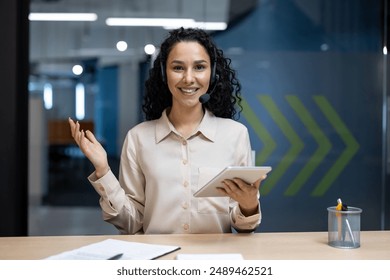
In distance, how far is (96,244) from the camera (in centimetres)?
155

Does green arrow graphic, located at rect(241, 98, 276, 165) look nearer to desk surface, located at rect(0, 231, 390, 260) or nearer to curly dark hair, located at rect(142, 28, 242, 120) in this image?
curly dark hair, located at rect(142, 28, 242, 120)

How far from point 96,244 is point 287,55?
2.22 m

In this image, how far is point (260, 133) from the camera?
3.32m

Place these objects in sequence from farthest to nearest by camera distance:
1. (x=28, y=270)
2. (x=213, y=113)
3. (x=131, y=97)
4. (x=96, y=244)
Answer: (x=131, y=97), (x=213, y=113), (x=96, y=244), (x=28, y=270)

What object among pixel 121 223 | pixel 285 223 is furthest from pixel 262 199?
pixel 121 223

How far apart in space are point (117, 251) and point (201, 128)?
71 cm

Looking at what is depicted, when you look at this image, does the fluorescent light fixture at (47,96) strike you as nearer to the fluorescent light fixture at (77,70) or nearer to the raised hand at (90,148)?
the fluorescent light fixture at (77,70)

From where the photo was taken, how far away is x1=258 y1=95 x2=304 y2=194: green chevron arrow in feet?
10.9

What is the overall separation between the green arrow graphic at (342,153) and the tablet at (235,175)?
190 centimetres

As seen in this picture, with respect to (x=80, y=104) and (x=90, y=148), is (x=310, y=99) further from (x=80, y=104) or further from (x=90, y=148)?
(x=90, y=148)

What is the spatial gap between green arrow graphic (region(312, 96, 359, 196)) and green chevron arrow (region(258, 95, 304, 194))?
0.85 feet

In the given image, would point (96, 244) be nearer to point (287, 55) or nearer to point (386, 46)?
point (287, 55)

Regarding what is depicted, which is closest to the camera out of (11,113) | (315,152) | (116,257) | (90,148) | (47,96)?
(116,257)

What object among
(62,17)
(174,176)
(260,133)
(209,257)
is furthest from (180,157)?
(62,17)
